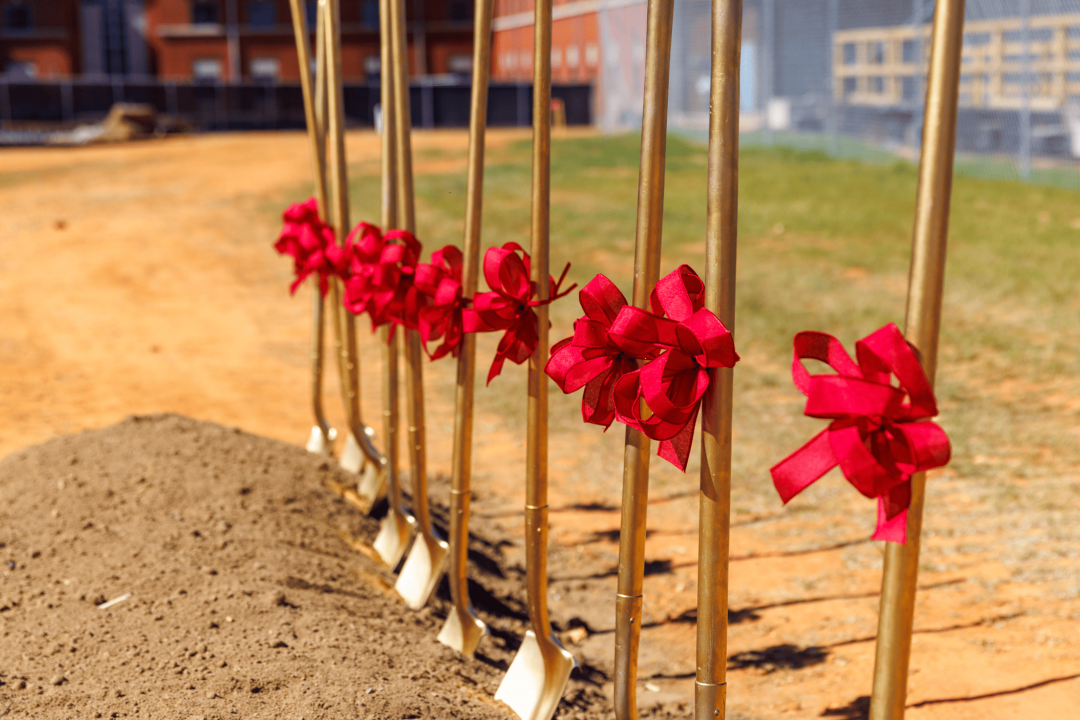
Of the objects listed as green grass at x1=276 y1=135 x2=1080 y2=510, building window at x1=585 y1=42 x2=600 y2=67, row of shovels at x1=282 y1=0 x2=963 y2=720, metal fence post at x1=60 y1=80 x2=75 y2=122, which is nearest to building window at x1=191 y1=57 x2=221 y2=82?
metal fence post at x1=60 y1=80 x2=75 y2=122

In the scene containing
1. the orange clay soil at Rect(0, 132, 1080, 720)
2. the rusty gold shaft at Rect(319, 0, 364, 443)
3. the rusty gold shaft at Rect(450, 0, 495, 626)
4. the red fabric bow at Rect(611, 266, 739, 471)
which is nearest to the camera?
the red fabric bow at Rect(611, 266, 739, 471)

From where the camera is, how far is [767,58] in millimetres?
17031

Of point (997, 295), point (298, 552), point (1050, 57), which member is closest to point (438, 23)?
point (1050, 57)

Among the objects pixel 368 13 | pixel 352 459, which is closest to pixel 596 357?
pixel 352 459

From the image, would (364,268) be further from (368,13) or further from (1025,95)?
(368,13)

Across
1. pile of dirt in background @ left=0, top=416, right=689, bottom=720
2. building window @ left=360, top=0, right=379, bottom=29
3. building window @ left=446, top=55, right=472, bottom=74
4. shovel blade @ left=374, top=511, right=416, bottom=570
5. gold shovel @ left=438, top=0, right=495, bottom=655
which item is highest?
building window @ left=360, top=0, right=379, bottom=29

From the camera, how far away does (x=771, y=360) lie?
21.6 feet

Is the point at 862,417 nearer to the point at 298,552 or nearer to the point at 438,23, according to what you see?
the point at 298,552

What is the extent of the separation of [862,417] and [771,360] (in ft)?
18.0

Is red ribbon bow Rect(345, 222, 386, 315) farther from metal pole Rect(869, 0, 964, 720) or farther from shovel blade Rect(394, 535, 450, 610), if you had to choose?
metal pole Rect(869, 0, 964, 720)

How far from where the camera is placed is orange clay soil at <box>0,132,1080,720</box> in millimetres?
2623

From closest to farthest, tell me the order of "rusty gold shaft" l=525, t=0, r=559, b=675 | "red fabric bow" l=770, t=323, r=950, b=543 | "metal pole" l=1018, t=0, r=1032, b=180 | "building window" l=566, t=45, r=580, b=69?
1. "red fabric bow" l=770, t=323, r=950, b=543
2. "rusty gold shaft" l=525, t=0, r=559, b=675
3. "metal pole" l=1018, t=0, r=1032, b=180
4. "building window" l=566, t=45, r=580, b=69

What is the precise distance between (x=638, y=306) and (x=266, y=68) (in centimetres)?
3247

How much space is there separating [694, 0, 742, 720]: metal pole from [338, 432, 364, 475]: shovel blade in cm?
262
